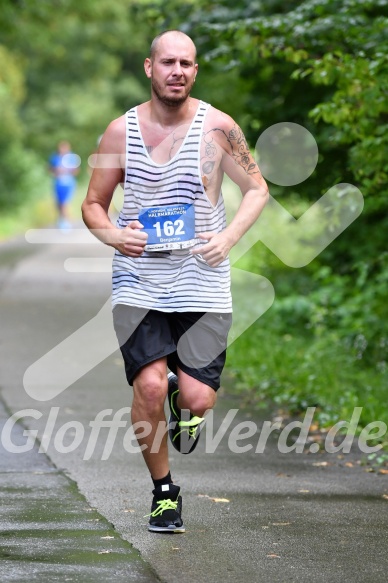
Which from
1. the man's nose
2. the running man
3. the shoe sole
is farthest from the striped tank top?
the shoe sole

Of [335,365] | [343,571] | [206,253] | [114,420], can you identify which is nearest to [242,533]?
[343,571]

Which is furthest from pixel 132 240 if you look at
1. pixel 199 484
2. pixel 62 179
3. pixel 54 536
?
pixel 62 179

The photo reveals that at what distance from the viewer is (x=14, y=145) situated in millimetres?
37250

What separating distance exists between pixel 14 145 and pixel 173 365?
32.3 m

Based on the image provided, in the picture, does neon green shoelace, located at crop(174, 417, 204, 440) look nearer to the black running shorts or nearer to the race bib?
the black running shorts

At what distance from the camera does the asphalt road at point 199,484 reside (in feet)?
16.4

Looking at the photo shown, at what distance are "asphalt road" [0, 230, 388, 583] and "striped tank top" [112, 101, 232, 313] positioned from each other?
1022 mm

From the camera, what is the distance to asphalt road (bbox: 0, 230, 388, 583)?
16.4 ft

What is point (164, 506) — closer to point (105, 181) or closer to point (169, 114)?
point (105, 181)

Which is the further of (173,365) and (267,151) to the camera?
(267,151)

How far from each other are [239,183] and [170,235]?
0.47 m

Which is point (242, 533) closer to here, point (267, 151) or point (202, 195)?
point (202, 195)

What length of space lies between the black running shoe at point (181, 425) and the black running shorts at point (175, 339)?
135 mm

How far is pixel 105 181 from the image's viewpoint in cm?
555
